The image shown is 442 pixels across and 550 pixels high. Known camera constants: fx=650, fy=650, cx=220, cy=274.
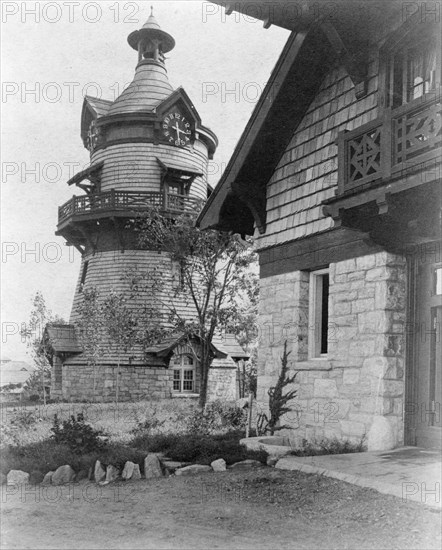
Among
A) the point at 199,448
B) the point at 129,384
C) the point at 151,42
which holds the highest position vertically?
the point at 151,42

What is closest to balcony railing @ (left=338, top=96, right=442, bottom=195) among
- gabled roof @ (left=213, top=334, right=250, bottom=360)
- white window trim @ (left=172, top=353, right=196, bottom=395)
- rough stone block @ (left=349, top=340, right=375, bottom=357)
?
rough stone block @ (left=349, top=340, right=375, bottom=357)

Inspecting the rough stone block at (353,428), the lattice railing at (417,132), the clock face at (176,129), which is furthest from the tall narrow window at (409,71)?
the clock face at (176,129)

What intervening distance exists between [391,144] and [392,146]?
3 centimetres

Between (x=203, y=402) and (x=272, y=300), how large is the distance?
11.3 metres

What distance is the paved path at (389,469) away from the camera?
6199 mm

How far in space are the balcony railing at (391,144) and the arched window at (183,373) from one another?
20.0 meters

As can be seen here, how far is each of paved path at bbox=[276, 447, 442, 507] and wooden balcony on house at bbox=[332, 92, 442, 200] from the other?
3.36 meters

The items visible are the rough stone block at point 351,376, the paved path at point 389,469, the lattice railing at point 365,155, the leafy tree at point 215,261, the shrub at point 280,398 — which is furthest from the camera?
the leafy tree at point 215,261

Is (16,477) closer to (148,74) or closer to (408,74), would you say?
(408,74)

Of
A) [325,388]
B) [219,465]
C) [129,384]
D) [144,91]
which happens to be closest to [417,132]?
[325,388]

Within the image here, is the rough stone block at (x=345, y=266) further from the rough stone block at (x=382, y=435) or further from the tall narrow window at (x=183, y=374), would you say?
the tall narrow window at (x=183, y=374)

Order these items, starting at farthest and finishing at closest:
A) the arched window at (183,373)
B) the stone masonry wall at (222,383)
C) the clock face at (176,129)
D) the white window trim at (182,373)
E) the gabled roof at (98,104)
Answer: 1. the gabled roof at (98,104)
2. the clock face at (176,129)
3. the stone masonry wall at (222,383)
4. the arched window at (183,373)
5. the white window trim at (182,373)

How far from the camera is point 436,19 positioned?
27.8 ft

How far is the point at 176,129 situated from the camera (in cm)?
2919
